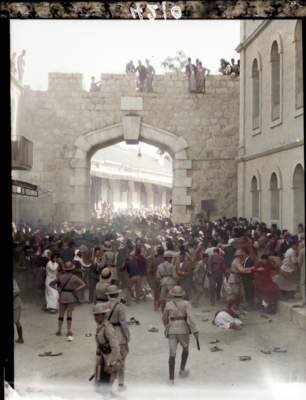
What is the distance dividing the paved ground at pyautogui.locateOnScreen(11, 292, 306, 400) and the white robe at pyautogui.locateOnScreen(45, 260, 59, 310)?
0.49m

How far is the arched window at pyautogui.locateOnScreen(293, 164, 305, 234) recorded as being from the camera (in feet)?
26.7

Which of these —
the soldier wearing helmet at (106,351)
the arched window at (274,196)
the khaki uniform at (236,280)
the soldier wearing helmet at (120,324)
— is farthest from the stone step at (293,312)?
the soldier wearing helmet at (106,351)

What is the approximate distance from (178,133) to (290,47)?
430 centimetres

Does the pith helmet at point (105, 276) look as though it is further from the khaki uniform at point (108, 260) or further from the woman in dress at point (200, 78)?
the woman in dress at point (200, 78)

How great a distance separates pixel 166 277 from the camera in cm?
679

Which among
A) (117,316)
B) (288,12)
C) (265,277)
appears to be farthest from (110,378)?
(288,12)

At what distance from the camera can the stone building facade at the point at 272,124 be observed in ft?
26.4

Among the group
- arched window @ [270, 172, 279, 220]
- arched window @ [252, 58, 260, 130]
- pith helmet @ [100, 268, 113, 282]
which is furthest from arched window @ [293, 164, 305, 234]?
pith helmet @ [100, 268, 113, 282]

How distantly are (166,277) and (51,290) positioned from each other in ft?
8.15

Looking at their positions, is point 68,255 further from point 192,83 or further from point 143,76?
point 192,83

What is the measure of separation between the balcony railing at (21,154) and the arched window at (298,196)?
21.7 feet

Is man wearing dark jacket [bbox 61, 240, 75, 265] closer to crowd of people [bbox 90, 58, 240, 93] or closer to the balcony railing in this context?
the balcony railing

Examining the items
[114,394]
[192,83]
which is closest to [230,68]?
[192,83]

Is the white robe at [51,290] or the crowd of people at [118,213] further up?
the crowd of people at [118,213]
